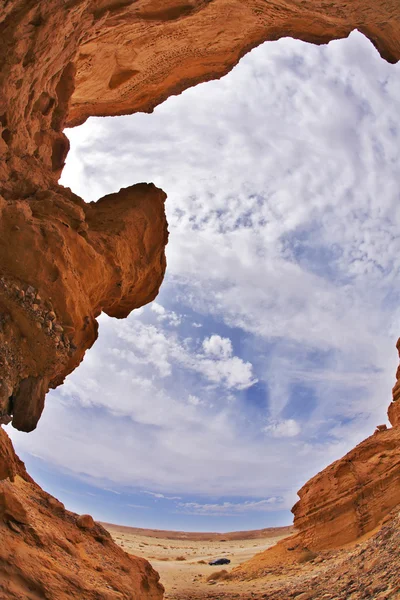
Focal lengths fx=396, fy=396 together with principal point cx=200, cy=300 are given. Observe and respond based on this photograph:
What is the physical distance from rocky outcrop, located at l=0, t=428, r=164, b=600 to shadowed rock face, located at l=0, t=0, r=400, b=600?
0.16ft

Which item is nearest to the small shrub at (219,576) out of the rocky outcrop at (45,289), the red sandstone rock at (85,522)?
the red sandstone rock at (85,522)

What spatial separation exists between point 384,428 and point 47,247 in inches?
848

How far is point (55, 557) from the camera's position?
7.88 meters

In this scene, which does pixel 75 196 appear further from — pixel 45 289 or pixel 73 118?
pixel 73 118

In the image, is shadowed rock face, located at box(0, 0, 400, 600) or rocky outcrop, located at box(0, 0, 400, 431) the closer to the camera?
shadowed rock face, located at box(0, 0, 400, 600)

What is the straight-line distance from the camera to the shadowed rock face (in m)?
8.06

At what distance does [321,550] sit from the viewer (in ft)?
63.4

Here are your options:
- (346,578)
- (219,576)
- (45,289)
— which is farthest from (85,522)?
(219,576)

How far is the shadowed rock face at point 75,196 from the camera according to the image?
8.06 m

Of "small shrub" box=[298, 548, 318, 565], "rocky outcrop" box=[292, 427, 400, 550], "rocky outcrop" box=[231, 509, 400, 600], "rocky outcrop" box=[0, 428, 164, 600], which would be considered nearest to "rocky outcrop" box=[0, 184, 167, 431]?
"rocky outcrop" box=[0, 428, 164, 600]

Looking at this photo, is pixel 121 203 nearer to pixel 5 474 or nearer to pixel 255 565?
pixel 5 474

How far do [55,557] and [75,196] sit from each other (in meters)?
9.01

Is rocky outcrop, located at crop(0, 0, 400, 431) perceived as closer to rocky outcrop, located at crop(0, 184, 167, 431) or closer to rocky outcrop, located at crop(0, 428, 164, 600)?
rocky outcrop, located at crop(0, 184, 167, 431)

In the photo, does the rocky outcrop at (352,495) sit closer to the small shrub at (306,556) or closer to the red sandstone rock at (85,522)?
the small shrub at (306,556)
